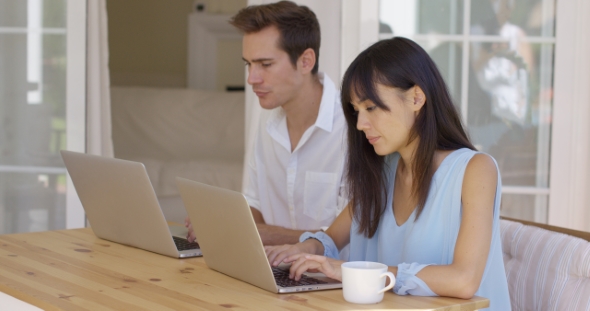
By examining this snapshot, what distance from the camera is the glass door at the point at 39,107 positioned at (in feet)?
10.5

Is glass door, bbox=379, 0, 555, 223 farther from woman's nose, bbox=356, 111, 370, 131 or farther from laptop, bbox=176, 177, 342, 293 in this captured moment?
laptop, bbox=176, 177, 342, 293

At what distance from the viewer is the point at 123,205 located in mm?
1725

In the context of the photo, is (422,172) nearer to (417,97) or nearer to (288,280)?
(417,97)

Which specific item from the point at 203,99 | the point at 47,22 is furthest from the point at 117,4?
the point at 47,22

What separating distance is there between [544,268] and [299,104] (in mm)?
967

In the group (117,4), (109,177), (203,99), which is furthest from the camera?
(117,4)

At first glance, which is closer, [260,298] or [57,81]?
[260,298]

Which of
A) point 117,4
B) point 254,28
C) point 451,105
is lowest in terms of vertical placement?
point 451,105

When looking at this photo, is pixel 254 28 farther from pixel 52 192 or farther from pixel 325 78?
pixel 52 192

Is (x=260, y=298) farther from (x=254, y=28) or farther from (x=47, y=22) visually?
(x=47, y=22)

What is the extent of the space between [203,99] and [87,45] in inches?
69.7

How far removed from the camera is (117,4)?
5641mm

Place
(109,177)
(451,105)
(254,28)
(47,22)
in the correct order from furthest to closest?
(47,22) < (254,28) < (109,177) < (451,105)

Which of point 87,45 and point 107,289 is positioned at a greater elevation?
point 87,45
